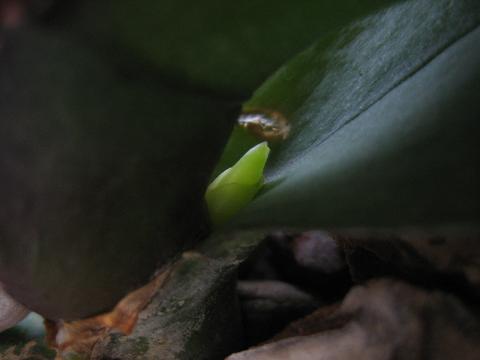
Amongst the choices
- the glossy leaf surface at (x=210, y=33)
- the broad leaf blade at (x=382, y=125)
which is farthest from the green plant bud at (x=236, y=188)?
the glossy leaf surface at (x=210, y=33)

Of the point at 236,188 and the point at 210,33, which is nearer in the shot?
the point at 210,33

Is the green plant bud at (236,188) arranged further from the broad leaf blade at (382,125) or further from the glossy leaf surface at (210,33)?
the glossy leaf surface at (210,33)

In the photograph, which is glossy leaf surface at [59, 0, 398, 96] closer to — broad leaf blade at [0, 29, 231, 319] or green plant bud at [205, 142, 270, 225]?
broad leaf blade at [0, 29, 231, 319]

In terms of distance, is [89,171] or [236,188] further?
[236,188]

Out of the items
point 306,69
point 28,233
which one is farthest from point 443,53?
point 28,233

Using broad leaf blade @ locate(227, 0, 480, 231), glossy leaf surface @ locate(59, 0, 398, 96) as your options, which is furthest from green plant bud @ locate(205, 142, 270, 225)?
glossy leaf surface @ locate(59, 0, 398, 96)

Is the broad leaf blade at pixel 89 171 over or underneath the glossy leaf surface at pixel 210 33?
underneath

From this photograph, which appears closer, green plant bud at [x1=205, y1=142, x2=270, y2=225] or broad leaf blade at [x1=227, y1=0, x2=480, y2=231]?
broad leaf blade at [x1=227, y1=0, x2=480, y2=231]

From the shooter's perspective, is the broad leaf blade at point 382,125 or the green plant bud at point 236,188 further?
the green plant bud at point 236,188
